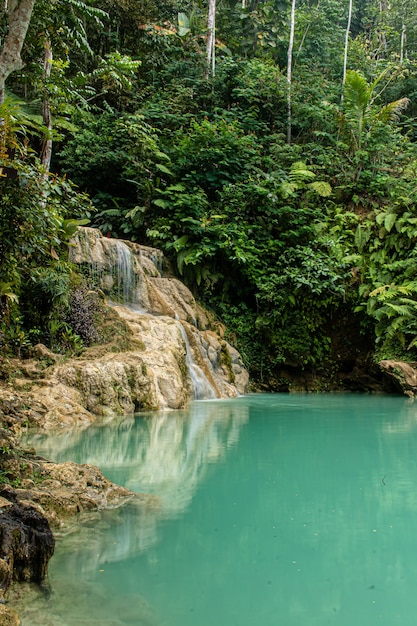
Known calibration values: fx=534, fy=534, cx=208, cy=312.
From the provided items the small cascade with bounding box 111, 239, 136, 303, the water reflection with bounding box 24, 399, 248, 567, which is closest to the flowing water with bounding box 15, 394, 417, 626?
the water reflection with bounding box 24, 399, 248, 567

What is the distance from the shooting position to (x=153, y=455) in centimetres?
546

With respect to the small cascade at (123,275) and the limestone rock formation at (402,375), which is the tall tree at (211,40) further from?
the limestone rock formation at (402,375)

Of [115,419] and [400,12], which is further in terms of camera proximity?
[400,12]

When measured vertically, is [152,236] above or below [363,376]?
above

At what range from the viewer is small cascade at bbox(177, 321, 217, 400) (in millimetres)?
10602

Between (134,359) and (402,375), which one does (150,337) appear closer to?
(134,359)

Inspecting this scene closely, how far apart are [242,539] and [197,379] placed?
7.65m

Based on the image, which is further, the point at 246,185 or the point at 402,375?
the point at 246,185

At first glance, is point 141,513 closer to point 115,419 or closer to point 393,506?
point 393,506

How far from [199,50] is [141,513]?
66.9ft

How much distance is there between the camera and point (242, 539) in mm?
3117

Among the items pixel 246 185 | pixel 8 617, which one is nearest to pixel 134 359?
pixel 8 617

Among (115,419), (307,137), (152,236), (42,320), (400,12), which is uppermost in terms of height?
(400,12)

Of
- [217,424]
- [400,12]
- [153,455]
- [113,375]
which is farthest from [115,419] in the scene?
[400,12]
